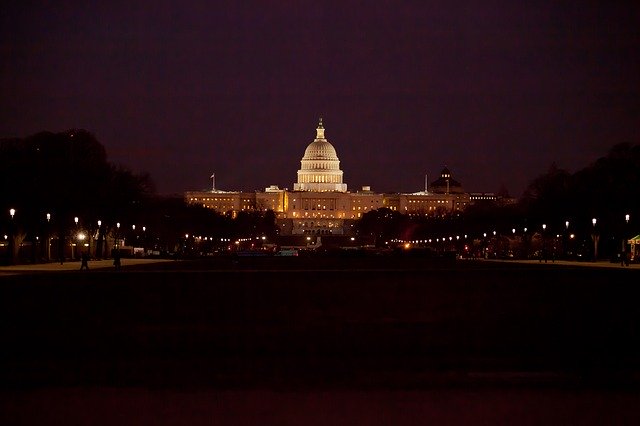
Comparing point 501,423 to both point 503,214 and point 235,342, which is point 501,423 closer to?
point 235,342

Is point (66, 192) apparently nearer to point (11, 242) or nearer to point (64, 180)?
point (64, 180)

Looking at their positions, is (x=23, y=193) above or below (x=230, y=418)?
above

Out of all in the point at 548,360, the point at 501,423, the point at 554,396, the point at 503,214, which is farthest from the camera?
the point at 503,214

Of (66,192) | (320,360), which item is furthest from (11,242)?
(320,360)

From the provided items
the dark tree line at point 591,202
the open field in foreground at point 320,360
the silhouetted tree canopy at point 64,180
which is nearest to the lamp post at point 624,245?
the dark tree line at point 591,202

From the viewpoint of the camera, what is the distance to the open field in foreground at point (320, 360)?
12.6 m

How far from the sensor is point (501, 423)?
11727 millimetres

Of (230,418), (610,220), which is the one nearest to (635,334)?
(230,418)

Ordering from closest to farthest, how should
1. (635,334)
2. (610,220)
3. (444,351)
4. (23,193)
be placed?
(444,351) → (635,334) → (23,193) → (610,220)

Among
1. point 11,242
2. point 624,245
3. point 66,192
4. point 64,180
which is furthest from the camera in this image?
point 624,245

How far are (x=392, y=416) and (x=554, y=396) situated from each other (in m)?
2.52

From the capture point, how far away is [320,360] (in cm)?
1691

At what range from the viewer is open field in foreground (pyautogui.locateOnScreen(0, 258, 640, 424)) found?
12555 mm

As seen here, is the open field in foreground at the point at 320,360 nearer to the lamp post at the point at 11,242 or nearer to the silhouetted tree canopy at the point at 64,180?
the lamp post at the point at 11,242
